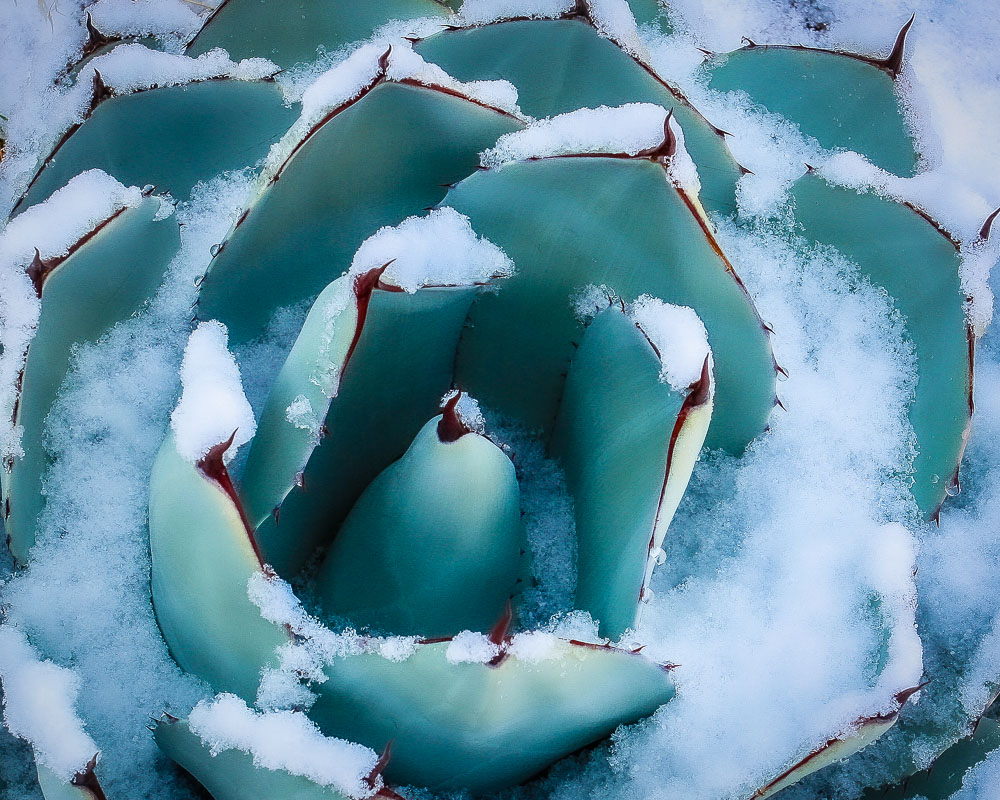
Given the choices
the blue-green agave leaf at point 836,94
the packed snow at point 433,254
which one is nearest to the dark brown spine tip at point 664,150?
the packed snow at point 433,254

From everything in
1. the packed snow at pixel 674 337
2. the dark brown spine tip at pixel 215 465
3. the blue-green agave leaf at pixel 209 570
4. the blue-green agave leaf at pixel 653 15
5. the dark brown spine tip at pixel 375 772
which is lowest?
the dark brown spine tip at pixel 375 772

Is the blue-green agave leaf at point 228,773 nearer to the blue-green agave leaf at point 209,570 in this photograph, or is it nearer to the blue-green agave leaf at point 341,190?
the blue-green agave leaf at point 209,570

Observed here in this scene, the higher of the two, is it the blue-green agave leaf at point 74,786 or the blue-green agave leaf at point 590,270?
the blue-green agave leaf at point 590,270

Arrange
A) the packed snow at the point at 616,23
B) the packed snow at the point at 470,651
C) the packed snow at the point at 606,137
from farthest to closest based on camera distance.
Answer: the packed snow at the point at 616,23 < the packed snow at the point at 606,137 < the packed snow at the point at 470,651

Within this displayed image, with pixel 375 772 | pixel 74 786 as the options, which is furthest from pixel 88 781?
pixel 375 772

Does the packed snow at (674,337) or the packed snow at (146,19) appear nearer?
the packed snow at (674,337)

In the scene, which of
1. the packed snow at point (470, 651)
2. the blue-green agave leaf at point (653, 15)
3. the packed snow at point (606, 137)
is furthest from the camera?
the blue-green agave leaf at point (653, 15)
